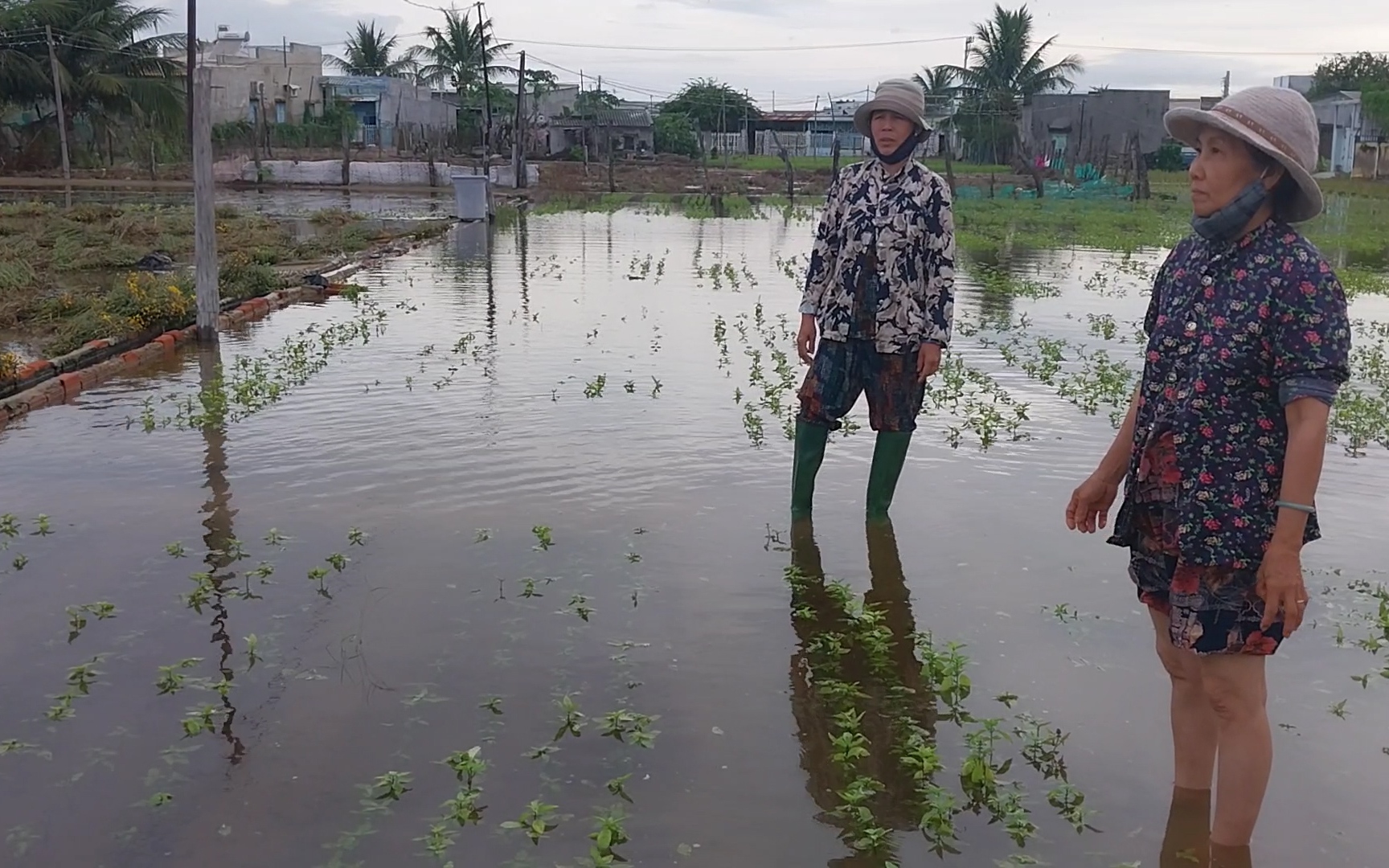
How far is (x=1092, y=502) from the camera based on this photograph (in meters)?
3.05

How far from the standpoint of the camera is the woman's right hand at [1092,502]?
303cm

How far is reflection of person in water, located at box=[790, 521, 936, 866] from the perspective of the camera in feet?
10.8

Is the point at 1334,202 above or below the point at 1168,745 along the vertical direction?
above

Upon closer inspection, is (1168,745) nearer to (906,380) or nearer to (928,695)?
(928,695)

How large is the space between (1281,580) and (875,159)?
286cm

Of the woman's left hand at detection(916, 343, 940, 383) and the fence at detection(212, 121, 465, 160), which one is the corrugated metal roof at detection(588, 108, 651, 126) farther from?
the woman's left hand at detection(916, 343, 940, 383)

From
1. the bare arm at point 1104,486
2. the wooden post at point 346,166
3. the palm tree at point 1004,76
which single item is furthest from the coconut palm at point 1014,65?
the bare arm at point 1104,486

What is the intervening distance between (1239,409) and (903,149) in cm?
251

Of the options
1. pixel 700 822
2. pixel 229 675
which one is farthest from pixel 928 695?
pixel 229 675

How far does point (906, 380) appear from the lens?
16.6 ft

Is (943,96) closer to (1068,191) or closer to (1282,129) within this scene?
(1068,191)

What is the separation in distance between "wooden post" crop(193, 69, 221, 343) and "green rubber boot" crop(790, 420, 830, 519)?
6071 millimetres

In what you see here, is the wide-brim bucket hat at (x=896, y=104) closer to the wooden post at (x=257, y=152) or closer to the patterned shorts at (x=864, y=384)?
the patterned shorts at (x=864, y=384)

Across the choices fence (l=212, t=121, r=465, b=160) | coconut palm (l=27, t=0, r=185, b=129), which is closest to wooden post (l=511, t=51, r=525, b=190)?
fence (l=212, t=121, r=465, b=160)
